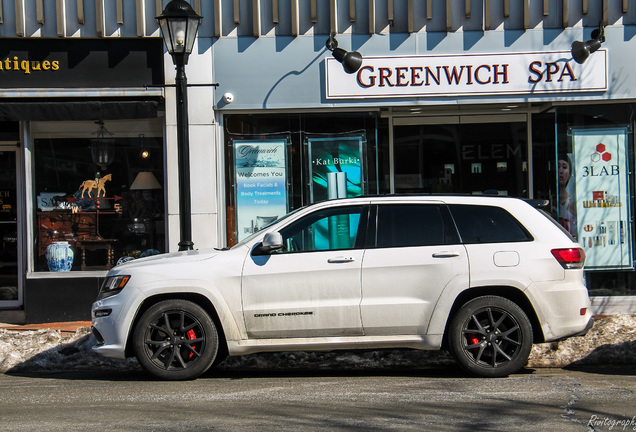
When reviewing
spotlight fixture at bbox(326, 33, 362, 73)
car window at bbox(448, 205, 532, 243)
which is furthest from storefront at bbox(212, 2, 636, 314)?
car window at bbox(448, 205, 532, 243)

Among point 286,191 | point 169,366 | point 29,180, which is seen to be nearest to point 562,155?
point 286,191

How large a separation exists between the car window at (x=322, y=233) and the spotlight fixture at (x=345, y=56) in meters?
4.42

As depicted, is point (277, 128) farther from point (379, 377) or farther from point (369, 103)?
point (379, 377)

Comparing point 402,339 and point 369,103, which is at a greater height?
point 369,103

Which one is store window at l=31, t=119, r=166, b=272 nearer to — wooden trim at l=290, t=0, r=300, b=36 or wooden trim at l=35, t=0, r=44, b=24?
wooden trim at l=35, t=0, r=44, b=24

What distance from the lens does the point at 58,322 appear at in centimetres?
1169

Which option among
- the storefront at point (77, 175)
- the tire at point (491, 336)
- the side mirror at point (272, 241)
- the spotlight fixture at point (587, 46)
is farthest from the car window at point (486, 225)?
the storefront at point (77, 175)

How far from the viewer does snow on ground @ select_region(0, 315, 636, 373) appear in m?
8.39

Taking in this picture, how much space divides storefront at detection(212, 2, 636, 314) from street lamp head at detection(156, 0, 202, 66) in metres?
2.34

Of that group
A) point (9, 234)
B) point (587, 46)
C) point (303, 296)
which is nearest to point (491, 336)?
point (303, 296)

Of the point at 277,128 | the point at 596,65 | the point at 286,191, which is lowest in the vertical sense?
the point at 286,191

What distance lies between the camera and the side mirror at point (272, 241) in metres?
7.43

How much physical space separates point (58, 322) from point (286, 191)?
3.91 metres

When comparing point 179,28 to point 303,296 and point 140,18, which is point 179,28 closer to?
point 140,18
